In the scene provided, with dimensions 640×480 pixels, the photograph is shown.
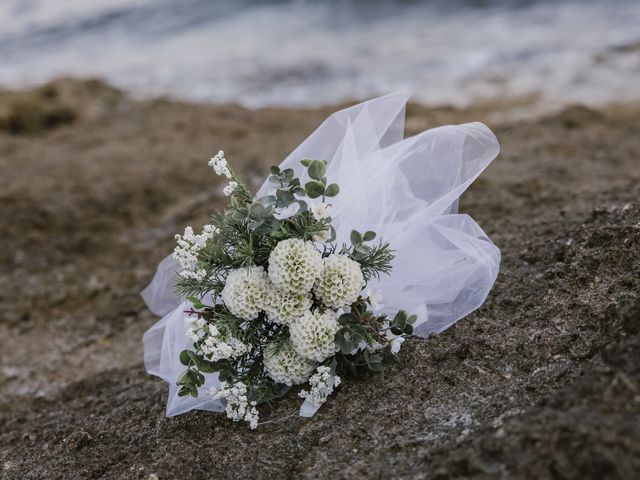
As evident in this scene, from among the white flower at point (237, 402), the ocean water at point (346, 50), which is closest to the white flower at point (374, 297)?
the white flower at point (237, 402)

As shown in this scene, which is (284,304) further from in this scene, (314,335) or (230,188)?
(230,188)

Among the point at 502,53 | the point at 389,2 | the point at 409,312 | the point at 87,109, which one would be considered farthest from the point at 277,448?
the point at 389,2

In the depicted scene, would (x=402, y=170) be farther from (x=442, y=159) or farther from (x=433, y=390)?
(x=433, y=390)

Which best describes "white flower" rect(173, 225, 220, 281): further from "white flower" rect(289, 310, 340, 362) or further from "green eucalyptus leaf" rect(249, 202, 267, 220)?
"white flower" rect(289, 310, 340, 362)

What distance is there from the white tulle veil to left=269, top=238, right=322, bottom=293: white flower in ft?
1.10

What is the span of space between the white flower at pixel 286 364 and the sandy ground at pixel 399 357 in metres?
0.16

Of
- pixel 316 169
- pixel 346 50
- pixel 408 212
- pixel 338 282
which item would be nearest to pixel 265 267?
pixel 338 282

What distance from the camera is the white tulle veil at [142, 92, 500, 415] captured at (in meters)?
2.40

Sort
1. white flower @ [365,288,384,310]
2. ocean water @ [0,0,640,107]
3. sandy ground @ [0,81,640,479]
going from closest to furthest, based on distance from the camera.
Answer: sandy ground @ [0,81,640,479] → white flower @ [365,288,384,310] → ocean water @ [0,0,640,107]

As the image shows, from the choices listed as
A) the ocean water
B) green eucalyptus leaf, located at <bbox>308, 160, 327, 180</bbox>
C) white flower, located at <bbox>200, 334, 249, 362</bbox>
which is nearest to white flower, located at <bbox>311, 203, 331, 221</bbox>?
green eucalyptus leaf, located at <bbox>308, 160, 327, 180</bbox>

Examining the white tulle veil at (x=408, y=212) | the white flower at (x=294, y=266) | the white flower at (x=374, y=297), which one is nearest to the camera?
the white flower at (x=294, y=266)

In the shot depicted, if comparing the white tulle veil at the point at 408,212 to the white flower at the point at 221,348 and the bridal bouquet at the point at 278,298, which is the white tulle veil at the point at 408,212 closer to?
the bridal bouquet at the point at 278,298

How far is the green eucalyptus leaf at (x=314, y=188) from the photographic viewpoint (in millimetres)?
2156

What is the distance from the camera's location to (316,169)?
7.09ft
